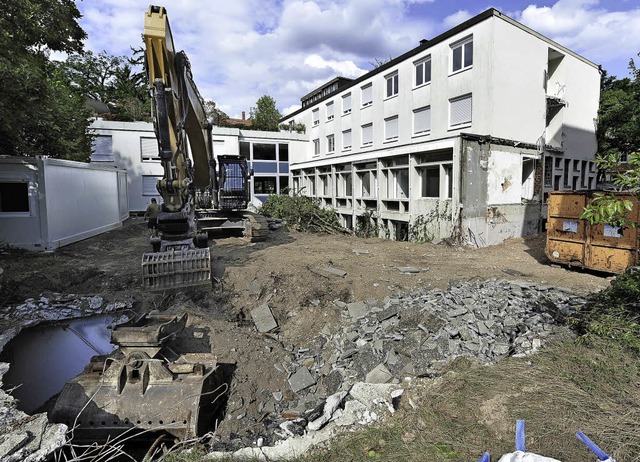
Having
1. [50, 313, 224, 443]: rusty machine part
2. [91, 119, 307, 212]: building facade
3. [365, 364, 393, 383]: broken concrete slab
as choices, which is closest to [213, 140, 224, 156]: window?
[91, 119, 307, 212]: building facade

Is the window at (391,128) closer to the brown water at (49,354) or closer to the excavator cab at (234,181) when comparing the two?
the excavator cab at (234,181)

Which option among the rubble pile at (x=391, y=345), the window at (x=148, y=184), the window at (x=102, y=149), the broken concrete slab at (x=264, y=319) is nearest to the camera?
the rubble pile at (x=391, y=345)

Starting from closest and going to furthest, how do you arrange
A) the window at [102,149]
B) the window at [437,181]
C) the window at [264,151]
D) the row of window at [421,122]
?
the window at [437,181], the row of window at [421,122], the window at [102,149], the window at [264,151]

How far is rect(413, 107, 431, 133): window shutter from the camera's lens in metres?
19.2

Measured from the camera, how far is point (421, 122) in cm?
1969

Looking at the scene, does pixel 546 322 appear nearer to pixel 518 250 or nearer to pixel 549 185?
pixel 518 250

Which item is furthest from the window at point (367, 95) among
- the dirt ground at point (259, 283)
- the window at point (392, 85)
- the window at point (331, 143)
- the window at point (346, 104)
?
the dirt ground at point (259, 283)

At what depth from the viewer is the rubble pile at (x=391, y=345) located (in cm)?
443

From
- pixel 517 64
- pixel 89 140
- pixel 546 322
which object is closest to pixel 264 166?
pixel 89 140

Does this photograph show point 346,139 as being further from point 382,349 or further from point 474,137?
point 382,349

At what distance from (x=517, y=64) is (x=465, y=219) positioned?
8399mm

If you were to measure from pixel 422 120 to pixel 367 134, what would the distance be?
5020 millimetres

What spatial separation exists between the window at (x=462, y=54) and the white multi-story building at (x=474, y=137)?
47 millimetres

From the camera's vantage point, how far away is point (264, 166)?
2866cm
